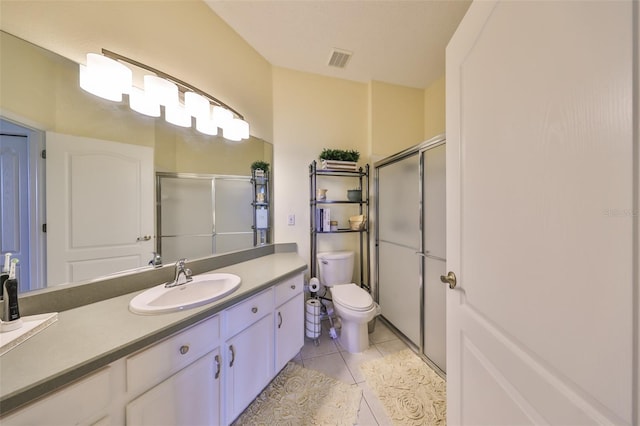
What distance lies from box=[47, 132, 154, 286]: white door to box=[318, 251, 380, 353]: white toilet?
1.42 metres

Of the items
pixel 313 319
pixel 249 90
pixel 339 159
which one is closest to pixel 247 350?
pixel 313 319

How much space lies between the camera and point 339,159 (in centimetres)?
221

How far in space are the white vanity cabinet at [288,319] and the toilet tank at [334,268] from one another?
47cm

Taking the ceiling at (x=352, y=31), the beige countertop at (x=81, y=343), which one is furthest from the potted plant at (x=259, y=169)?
the beige countertop at (x=81, y=343)

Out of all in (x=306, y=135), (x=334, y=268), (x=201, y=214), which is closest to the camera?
(x=201, y=214)

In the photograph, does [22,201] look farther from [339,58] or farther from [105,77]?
[339,58]

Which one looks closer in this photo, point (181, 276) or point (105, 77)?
point (105, 77)

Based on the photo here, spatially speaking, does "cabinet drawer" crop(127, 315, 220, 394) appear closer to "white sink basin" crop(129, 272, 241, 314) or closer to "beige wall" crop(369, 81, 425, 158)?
"white sink basin" crop(129, 272, 241, 314)

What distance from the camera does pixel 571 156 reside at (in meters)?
0.46

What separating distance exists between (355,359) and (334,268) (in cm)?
77

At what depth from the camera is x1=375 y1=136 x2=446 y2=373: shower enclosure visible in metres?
1.55

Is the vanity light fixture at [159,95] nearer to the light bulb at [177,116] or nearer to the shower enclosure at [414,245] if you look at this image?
the light bulb at [177,116]

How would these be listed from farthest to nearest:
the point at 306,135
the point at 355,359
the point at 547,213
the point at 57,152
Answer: the point at 306,135 < the point at 355,359 < the point at 57,152 < the point at 547,213

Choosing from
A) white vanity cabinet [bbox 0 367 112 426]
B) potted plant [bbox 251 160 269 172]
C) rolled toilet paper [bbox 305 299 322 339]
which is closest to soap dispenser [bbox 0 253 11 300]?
white vanity cabinet [bbox 0 367 112 426]
